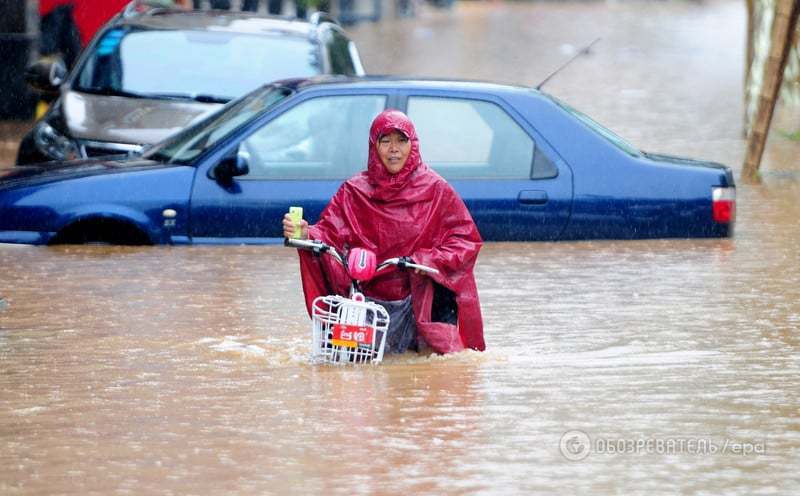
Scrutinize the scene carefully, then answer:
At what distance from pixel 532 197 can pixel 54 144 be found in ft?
12.3

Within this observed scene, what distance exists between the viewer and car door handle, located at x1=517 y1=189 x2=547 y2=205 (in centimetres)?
1129

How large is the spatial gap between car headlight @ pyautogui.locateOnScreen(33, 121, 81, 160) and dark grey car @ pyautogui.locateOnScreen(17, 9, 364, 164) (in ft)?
0.03

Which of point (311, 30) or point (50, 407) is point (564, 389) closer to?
point (50, 407)

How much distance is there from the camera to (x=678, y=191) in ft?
37.8

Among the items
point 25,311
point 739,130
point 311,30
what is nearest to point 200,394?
point 25,311

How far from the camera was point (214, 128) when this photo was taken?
11445 millimetres

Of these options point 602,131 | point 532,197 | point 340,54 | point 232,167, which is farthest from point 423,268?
point 340,54

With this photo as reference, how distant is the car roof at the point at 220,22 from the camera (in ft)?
47.0

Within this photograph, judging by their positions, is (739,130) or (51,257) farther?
(739,130)

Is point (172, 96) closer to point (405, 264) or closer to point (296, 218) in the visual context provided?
point (296, 218)

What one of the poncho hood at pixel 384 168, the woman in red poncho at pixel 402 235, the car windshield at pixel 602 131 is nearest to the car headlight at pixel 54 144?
the car windshield at pixel 602 131

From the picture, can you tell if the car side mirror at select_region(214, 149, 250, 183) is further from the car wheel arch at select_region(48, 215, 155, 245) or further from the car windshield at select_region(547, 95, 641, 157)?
the car windshield at select_region(547, 95, 641, 157)

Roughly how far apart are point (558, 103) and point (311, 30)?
347 centimetres

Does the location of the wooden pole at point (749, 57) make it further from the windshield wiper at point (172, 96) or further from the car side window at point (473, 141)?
the car side window at point (473, 141)
